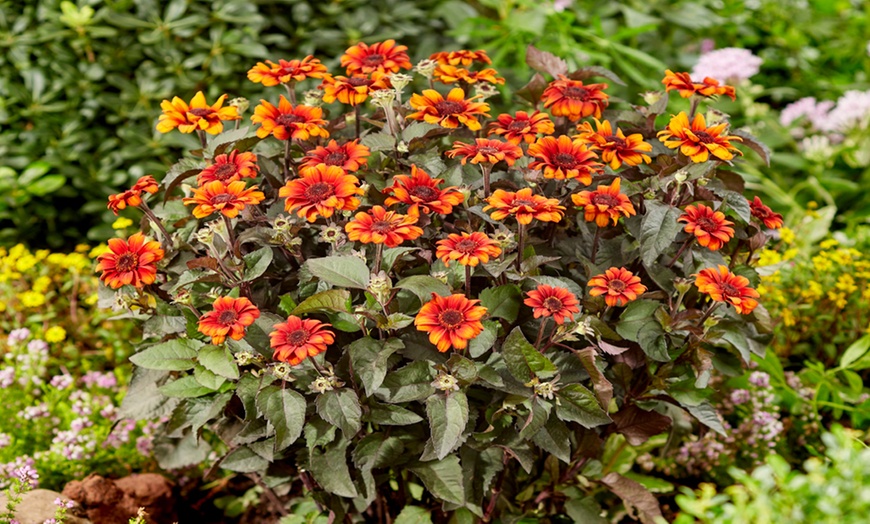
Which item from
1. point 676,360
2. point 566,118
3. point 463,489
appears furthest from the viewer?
point 566,118

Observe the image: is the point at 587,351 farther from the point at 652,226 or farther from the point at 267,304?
the point at 267,304

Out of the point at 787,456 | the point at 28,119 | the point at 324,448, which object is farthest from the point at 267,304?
the point at 28,119

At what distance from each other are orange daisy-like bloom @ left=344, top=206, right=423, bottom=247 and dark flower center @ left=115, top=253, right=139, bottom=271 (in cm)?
41

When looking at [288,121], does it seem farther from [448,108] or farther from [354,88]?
[448,108]

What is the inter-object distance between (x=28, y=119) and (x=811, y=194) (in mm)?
3313

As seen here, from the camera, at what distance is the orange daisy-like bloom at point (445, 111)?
4.94 ft

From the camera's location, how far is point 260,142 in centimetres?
181

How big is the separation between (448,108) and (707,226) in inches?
21.3

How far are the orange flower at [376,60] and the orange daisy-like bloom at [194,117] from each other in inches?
12.0

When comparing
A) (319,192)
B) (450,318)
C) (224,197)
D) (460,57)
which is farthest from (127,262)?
(460,57)

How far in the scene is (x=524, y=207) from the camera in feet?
4.39

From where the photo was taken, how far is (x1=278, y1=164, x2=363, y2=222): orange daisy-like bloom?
4.38ft

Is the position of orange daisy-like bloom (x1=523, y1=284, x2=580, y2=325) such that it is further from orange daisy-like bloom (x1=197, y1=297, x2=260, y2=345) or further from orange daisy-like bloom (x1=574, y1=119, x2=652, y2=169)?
Result: orange daisy-like bloom (x1=197, y1=297, x2=260, y2=345)

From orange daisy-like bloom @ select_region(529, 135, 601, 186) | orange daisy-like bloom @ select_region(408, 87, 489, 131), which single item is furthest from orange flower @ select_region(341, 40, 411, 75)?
orange daisy-like bloom @ select_region(529, 135, 601, 186)
